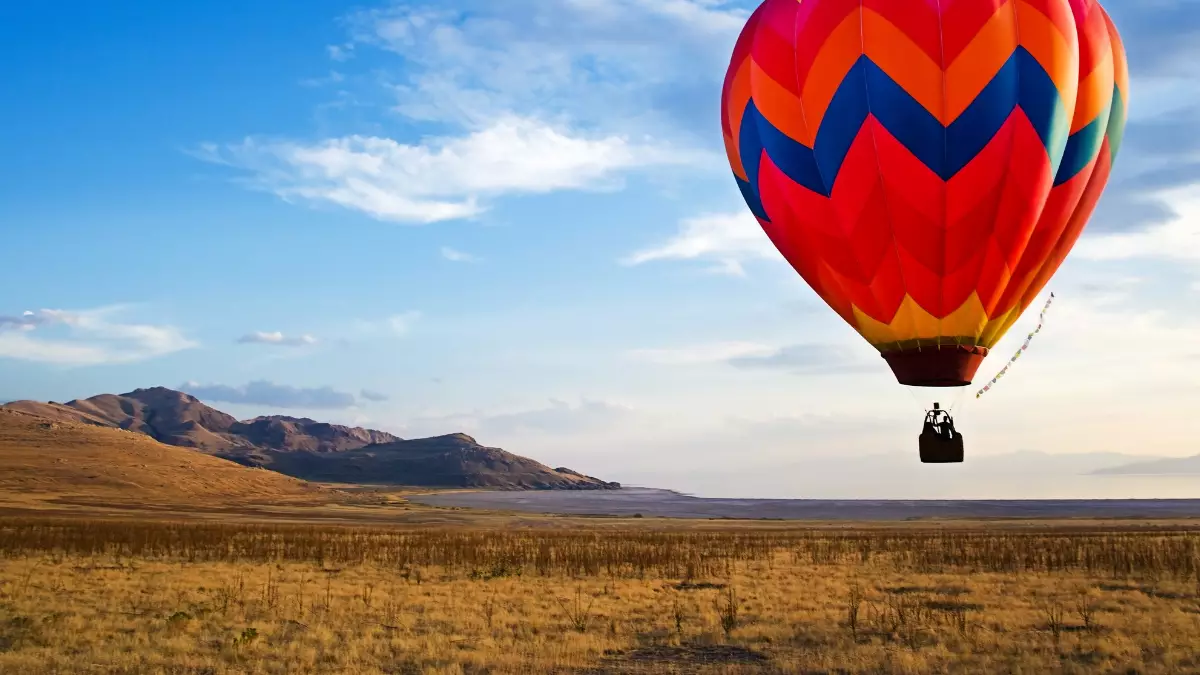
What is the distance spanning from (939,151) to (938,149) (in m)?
0.04

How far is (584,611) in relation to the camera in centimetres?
2200

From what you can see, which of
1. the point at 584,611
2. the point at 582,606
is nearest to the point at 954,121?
the point at 584,611

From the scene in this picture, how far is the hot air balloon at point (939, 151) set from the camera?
17.6 meters

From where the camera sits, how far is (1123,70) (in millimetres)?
20047

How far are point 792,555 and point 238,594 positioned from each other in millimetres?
22773

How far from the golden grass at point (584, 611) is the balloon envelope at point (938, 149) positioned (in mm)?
5728

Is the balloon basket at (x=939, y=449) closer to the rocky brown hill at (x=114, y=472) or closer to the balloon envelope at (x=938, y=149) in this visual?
the balloon envelope at (x=938, y=149)

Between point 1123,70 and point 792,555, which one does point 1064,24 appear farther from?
point 792,555

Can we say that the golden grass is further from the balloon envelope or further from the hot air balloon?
the balloon envelope

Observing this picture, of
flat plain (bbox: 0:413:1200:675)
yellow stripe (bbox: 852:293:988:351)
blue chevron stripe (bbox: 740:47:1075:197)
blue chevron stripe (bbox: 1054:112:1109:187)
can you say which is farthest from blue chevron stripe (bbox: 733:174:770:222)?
flat plain (bbox: 0:413:1200:675)

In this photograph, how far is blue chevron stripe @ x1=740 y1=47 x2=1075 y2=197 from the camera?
1759 cm

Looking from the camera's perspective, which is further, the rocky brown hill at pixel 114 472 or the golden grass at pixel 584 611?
the rocky brown hill at pixel 114 472

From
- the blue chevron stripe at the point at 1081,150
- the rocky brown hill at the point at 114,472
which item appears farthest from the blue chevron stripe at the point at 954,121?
the rocky brown hill at the point at 114,472

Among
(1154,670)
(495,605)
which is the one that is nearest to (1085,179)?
(1154,670)
